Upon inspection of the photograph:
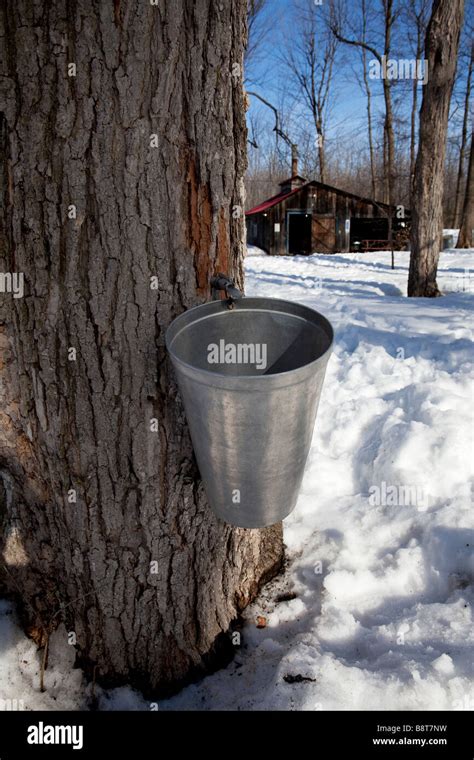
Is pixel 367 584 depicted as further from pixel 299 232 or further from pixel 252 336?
pixel 299 232

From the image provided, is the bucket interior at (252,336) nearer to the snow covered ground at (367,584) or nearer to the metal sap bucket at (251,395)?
the metal sap bucket at (251,395)

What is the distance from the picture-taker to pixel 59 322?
4.50 feet

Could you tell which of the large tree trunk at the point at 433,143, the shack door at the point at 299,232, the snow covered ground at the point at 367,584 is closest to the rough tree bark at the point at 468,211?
the shack door at the point at 299,232

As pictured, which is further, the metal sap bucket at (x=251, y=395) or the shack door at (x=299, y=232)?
the shack door at (x=299, y=232)

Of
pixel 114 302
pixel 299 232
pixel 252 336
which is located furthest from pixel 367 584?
pixel 299 232

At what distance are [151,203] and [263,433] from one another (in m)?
0.70

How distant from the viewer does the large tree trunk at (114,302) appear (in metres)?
1.22

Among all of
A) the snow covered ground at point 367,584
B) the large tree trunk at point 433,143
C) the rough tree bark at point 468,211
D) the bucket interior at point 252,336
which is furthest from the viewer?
the rough tree bark at point 468,211

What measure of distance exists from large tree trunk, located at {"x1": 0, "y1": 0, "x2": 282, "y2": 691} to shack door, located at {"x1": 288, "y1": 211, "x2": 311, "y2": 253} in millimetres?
20906

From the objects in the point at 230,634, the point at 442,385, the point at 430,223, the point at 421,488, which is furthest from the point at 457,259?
the point at 230,634

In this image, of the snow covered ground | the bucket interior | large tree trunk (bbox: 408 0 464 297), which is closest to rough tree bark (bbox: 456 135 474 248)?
large tree trunk (bbox: 408 0 464 297)

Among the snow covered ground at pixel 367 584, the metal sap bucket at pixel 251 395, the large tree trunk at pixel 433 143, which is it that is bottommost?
the snow covered ground at pixel 367 584

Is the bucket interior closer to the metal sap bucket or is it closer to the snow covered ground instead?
the metal sap bucket

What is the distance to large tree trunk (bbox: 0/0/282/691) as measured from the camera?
1.22 m
